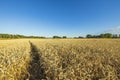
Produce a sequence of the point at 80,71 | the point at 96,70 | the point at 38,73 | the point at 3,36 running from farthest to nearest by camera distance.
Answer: the point at 3,36, the point at 38,73, the point at 96,70, the point at 80,71

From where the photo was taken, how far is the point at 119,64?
8641mm


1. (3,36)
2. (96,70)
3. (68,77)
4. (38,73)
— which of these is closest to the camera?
(68,77)

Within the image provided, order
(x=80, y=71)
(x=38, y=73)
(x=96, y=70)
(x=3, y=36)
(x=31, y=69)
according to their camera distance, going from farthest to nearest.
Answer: (x=3, y=36), (x=31, y=69), (x=38, y=73), (x=96, y=70), (x=80, y=71)

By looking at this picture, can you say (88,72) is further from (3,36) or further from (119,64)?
(3,36)

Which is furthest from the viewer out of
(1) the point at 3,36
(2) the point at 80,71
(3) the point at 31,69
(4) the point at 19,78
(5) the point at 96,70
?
(1) the point at 3,36

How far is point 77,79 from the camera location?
5941mm

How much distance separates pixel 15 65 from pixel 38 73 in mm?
1376

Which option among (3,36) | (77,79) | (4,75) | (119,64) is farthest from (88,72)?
(3,36)

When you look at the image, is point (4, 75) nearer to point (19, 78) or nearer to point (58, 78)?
point (19, 78)

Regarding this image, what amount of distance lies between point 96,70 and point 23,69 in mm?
4474

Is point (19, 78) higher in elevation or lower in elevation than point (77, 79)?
lower

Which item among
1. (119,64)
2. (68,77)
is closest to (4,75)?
(68,77)

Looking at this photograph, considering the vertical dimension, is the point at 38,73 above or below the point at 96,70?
below

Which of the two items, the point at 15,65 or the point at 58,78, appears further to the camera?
the point at 15,65
